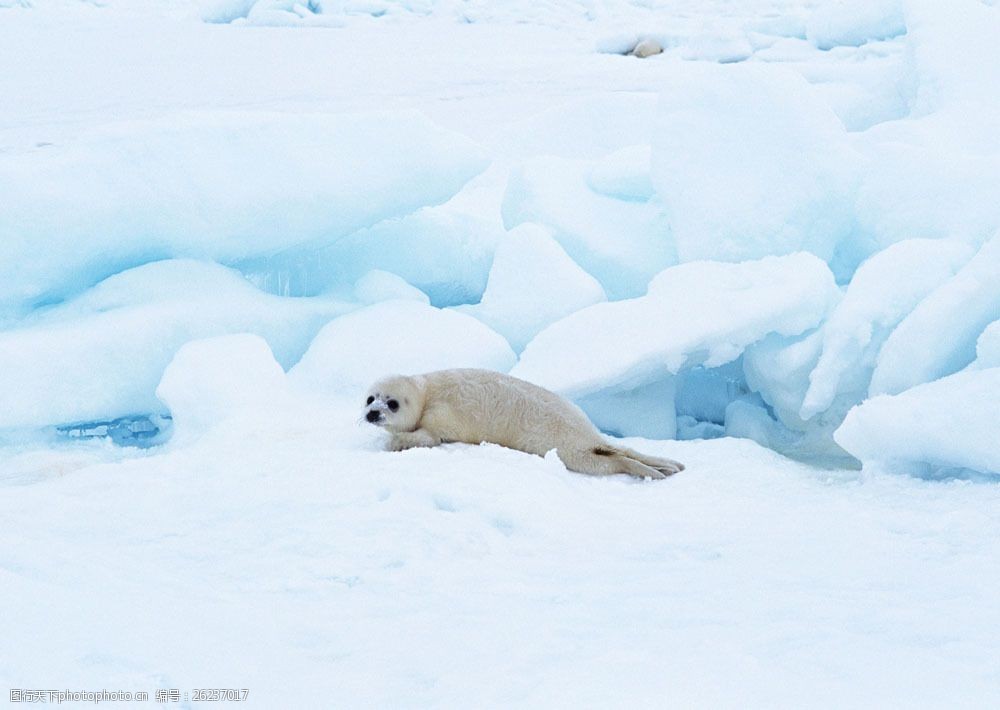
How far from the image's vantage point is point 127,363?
3.96 meters

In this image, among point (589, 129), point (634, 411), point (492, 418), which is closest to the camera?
point (492, 418)

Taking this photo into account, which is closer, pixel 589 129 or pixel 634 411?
pixel 634 411

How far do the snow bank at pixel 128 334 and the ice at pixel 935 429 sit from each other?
2476 millimetres

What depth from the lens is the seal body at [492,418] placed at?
3127 millimetres

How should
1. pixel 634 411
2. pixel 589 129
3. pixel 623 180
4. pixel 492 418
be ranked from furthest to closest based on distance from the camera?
pixel 589 129, pixel 623 180, pixel 634 411, pixel 492 418

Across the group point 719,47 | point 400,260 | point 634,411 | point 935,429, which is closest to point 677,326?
point 634,411

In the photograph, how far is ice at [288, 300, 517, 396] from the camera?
4074mm

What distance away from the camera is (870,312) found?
3.74 m

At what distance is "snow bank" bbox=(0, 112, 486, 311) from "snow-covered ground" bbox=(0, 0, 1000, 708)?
0.02 meters

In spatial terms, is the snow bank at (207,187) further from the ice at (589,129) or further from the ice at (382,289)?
the ice at (589,129)

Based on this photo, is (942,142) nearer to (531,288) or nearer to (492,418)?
(531,288)

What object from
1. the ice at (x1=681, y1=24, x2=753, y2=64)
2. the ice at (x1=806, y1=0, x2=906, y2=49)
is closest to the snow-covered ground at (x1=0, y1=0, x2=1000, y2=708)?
the ice at (x1=806, y1=0, x2=906, y2=49)

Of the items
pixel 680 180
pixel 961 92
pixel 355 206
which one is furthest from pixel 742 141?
pixel 355 206

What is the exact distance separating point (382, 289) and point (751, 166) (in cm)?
179
